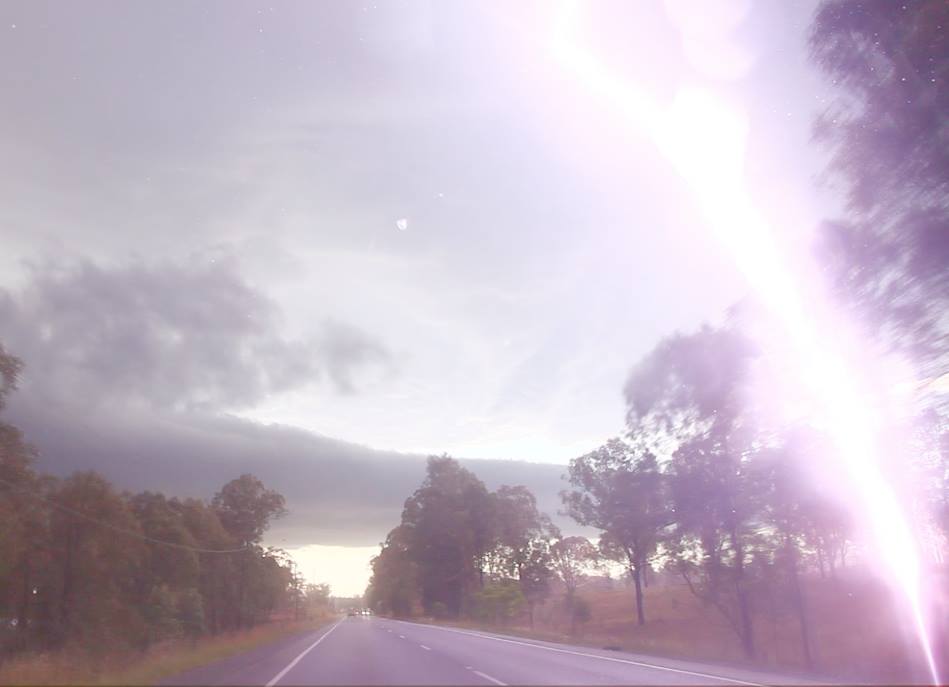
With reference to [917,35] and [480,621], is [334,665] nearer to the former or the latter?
[917,35]

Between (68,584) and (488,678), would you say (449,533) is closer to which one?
(68,584)

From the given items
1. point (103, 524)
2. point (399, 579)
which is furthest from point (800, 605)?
point (399, 579)

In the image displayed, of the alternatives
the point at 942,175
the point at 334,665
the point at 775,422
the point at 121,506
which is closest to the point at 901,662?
the point at 775,422

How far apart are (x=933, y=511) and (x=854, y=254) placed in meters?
13.9

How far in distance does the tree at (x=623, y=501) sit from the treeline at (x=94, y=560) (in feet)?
99.0

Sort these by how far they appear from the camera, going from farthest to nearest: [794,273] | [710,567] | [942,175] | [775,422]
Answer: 1. [710,567]
2. [775,422]
3. [794,273]
4. [942,175]

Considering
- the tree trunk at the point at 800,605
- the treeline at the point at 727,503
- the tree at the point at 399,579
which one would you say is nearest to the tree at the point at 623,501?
the treeline at the point at 727,503

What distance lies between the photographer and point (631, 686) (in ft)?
47.2

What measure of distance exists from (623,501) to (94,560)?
33.2m

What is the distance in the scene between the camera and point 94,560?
47188 millimetres

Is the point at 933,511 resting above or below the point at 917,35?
below

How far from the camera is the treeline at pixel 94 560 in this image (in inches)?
1421

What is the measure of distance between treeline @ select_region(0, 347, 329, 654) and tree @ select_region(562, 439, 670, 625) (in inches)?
1188

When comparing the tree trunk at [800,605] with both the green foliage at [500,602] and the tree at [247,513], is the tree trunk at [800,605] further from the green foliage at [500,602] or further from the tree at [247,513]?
the tree at [247,513]
